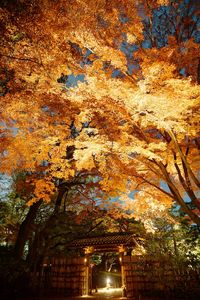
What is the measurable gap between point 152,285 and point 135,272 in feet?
3.07

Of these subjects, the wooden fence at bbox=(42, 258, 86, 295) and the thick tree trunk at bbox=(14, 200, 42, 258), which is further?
the wooden fence at bbox=(42, 258, 86, 295)

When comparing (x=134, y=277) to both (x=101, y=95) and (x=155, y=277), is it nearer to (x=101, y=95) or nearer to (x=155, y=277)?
(x=155, y=277)

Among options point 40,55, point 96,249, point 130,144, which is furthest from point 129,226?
point 40,55

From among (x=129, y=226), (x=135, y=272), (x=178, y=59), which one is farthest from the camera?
(x=129, y=226)

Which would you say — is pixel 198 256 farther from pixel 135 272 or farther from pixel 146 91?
pixel 146 91

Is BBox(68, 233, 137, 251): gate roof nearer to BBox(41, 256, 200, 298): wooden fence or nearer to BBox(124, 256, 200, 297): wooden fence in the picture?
BBox(41, 256, 200, 298): wooden fence

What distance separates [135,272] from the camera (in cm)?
985

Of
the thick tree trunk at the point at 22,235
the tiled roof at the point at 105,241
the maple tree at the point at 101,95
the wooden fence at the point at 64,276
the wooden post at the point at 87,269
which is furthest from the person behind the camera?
the tiled roof at the point at 105,241

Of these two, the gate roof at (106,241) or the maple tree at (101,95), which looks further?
A: the gate roof at (106,241)

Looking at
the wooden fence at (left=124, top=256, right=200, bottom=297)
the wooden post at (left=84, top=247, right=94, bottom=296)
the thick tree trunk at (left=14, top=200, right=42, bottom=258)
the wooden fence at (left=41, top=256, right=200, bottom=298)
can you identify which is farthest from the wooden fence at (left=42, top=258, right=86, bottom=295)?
the wooden fence at (left=124, top=256, right=200, bottom=297)

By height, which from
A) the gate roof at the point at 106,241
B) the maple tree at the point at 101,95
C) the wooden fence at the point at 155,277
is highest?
the maple tree at the point at 101,95

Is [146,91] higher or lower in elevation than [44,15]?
lower

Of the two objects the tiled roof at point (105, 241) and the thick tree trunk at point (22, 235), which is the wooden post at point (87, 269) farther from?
the thick tree trunk at point (22, 235)

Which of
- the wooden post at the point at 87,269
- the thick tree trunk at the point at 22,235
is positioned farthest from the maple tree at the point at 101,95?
the wooden post at the point at 87,269
